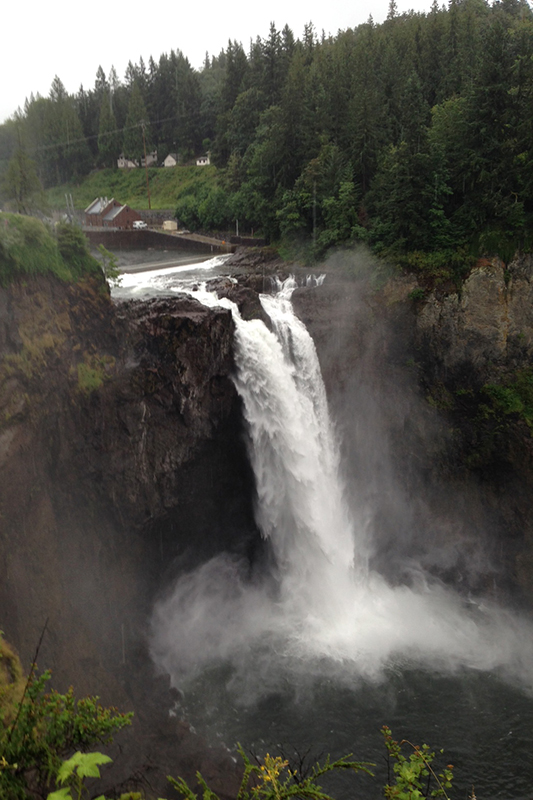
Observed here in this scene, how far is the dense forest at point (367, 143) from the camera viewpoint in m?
27.3

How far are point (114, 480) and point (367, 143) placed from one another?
26907 millimetres

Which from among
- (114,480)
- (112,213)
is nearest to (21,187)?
(114,480)

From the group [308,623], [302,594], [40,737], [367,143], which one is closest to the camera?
[40,737]

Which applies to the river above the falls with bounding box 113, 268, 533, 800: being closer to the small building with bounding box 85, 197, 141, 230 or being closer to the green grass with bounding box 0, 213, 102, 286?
the green grass with bounding box 0, 213, 102, 286

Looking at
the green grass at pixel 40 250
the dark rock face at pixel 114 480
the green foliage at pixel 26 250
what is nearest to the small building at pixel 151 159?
the green grass at pixel 40 250

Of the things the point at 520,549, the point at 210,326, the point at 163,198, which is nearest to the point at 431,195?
the point at 210,326

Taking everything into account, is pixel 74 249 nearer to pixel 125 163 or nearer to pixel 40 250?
pixel 40 250

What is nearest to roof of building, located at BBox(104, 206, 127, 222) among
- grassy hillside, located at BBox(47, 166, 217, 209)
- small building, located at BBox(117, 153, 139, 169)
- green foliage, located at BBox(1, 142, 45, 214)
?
grassy hillside, located at BBox(47, 166, 217, 209)

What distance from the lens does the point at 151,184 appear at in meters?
63.6

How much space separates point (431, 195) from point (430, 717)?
25427mm

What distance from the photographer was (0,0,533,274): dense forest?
2733cm

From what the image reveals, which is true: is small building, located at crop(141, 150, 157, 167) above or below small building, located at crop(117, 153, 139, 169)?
above

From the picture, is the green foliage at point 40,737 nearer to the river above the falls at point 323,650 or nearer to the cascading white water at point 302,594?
the river above the falls at point 323,650

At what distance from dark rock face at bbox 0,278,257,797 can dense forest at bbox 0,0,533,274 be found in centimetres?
760
